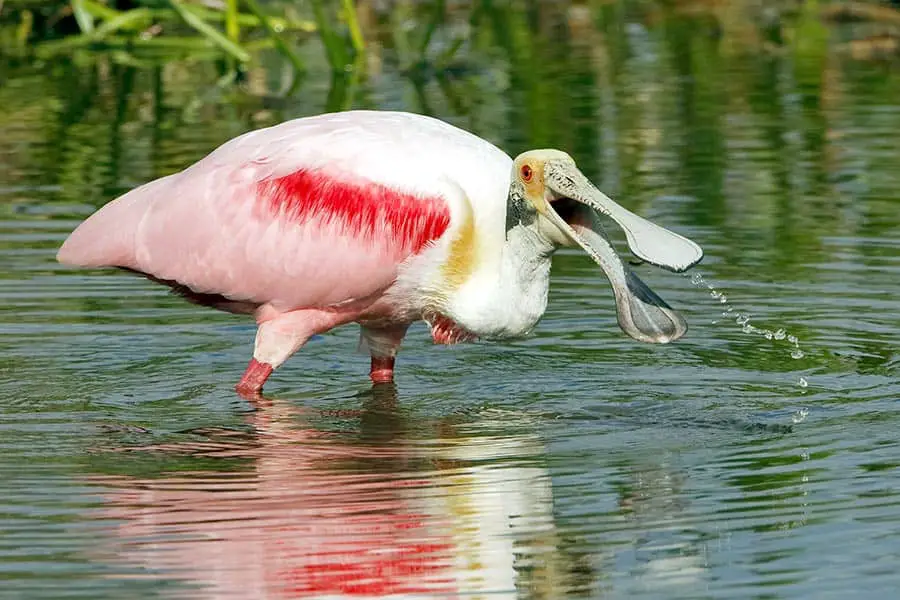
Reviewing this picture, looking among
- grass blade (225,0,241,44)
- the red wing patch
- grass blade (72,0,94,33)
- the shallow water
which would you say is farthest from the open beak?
grass blade (72,0,94,33)

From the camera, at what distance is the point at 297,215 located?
8430 mm

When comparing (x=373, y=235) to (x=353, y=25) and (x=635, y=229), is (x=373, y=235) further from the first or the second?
(x=353, y=25)

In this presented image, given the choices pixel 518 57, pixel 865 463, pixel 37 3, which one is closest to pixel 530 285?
pixel 865 463

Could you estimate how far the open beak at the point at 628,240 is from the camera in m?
7.50

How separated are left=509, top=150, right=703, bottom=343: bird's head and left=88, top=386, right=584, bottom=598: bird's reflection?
597 millimetres

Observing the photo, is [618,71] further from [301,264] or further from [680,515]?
[680,515]

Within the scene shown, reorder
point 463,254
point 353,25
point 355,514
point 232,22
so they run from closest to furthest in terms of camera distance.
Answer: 1. point 355,514
2. point 463,254
3. point 353,25
4. point 232,22

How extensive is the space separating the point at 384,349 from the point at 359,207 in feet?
2.68

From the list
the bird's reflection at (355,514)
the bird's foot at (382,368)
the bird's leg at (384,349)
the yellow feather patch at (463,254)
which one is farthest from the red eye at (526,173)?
the bird's foot at (382,368)

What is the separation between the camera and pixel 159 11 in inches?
752

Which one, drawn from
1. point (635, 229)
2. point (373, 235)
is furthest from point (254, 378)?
point (635, 229)

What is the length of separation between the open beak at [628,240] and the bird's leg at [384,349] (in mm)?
1191

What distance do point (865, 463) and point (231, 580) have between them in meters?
2.28

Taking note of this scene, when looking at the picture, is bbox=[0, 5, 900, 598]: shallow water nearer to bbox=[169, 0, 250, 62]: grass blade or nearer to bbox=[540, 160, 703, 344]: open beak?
bbox=[540, 160, 703, 344]: open beak
